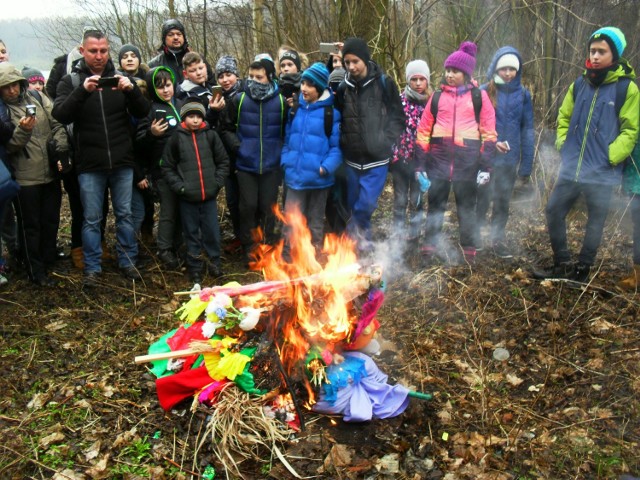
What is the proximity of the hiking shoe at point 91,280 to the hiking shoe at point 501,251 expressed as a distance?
4835mm

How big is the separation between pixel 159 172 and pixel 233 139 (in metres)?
0.99

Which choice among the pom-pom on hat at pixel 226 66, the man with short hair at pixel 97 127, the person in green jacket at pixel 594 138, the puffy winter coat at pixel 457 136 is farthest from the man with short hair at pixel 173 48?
the person in green jacket at pixel 594 138

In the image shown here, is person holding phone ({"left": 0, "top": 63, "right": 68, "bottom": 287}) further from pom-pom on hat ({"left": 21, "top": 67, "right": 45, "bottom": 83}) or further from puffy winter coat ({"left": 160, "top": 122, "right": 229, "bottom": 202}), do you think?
pom-pom on hat ({"left": 21, "top": 67, "right": 45, "bottom": 83})

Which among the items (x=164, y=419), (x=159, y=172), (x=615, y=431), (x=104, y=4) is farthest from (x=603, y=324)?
(x=104, y=4)

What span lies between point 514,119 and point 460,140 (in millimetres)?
862

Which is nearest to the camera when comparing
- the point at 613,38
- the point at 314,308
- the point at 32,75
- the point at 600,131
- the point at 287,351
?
the point at 287,351

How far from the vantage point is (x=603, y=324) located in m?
4.88

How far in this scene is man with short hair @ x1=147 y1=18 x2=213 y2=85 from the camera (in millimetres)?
6645

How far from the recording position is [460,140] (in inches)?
232

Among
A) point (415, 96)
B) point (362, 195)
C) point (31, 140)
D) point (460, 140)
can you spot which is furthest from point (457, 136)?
point (31, 140)

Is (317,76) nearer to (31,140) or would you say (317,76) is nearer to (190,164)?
(190,164)

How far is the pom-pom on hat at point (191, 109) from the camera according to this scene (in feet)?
18.5

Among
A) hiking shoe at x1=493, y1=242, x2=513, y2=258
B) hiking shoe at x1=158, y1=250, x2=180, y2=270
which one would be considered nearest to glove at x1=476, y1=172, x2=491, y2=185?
hiking shoe at x1=493, y1=242, x2=513, y2=258

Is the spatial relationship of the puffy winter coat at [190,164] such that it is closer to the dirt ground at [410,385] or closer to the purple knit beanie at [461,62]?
the dirt ground at [410,385]
